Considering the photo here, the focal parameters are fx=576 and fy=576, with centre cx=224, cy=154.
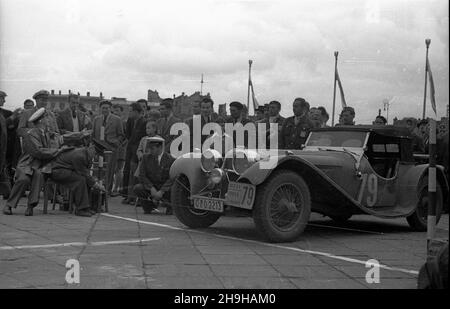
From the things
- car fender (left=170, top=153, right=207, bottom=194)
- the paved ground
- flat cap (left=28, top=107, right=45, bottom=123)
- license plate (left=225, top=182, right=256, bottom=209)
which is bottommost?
the paved ground

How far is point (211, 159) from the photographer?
19.8 feet

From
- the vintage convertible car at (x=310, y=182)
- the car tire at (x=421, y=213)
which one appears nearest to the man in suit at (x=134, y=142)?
the vintage convertible car at (x=310, y=182)

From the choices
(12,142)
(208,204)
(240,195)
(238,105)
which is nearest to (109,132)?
(12,142)

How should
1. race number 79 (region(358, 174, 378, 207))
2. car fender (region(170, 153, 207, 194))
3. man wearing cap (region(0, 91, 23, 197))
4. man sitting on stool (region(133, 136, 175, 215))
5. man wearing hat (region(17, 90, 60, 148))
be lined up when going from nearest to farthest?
1. car fender (region(170, 153, 207, 194))
2. race number 79 (region(358, 174, 378, 207))
3. man wearing hat (region(17, 90, 60, 148))
4. man sitting on stool (region(133, 136, 175, 215))
5. man wearing cap (region(0, 91, 23, 197))

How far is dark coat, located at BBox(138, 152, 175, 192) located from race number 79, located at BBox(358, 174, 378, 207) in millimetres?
2700

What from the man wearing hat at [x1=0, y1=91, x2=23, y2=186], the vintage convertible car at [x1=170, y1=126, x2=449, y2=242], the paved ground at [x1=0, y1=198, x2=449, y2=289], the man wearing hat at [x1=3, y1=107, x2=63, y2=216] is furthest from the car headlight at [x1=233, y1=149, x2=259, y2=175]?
the man wearing hat at [x1=0, y1=91, x2=23, y2=186]

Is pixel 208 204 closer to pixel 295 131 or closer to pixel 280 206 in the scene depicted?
pixel 280 206

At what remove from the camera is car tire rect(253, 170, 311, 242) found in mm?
5441

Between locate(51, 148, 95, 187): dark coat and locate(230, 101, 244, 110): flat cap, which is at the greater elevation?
locate(230, 101, 244, 110): flat cap

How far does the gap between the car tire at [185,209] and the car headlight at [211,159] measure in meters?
0.42

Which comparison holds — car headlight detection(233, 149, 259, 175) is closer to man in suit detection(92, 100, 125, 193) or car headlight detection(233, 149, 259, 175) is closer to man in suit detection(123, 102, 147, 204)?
man in suit detection(123, 102, 147, 204)

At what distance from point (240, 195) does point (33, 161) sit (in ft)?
10.9

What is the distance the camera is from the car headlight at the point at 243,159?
5.81 m
